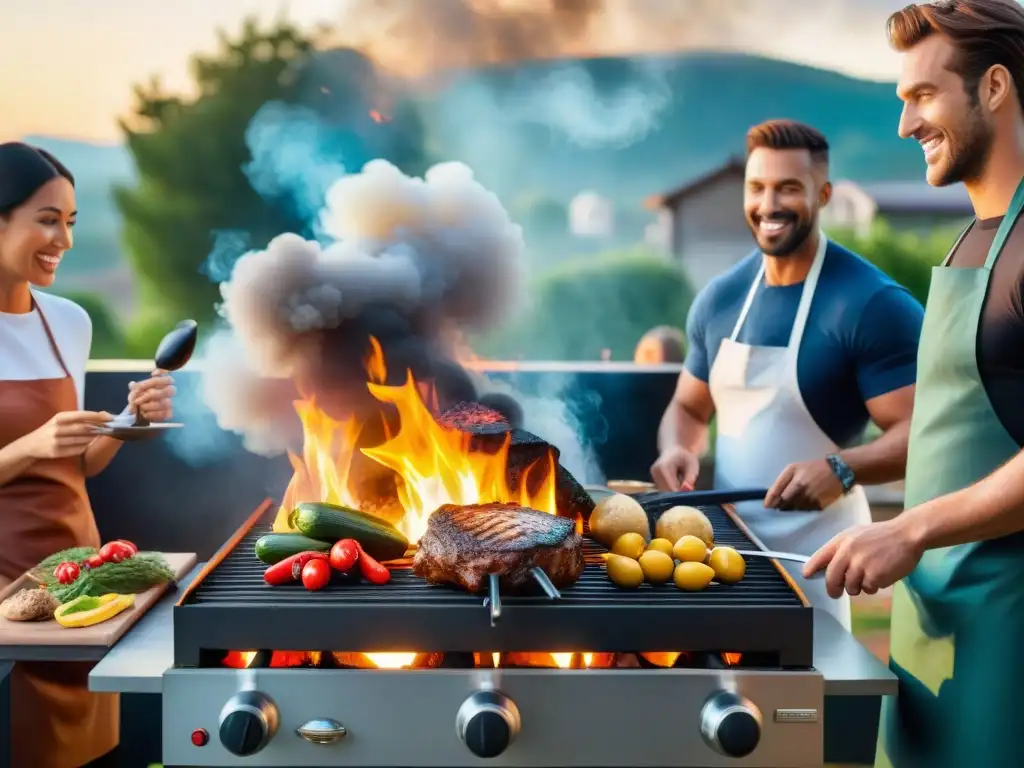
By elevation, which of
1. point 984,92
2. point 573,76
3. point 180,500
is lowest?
point 180,500

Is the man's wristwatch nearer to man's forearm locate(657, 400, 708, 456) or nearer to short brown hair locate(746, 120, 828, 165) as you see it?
man's forearm locate(657, 400, 708, 456)

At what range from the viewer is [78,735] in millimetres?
A: 2342

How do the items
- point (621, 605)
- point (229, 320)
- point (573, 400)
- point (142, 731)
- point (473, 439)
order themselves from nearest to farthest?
1. point (621, 605)
2. point (473, 439)
3. point (229, 320)
4. point (142, 731)
5. point (573, 400)

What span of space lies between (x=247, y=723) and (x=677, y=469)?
1.81 m

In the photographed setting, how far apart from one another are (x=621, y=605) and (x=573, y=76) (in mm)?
11498

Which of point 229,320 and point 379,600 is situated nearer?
point 379,600

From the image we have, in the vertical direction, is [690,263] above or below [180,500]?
above

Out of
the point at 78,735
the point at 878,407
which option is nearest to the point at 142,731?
the point at 78,735

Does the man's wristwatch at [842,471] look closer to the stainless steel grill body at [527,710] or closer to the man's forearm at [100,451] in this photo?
the stainless steel grill body at [527,710]

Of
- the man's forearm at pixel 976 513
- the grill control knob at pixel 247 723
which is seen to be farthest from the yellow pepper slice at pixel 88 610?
the man's forearm at pixel 976 513

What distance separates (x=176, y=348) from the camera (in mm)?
2389

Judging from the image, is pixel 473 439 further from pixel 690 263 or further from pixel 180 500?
pixel 690 263

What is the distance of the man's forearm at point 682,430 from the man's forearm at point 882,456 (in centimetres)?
65

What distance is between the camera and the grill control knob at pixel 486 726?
5.03ft
